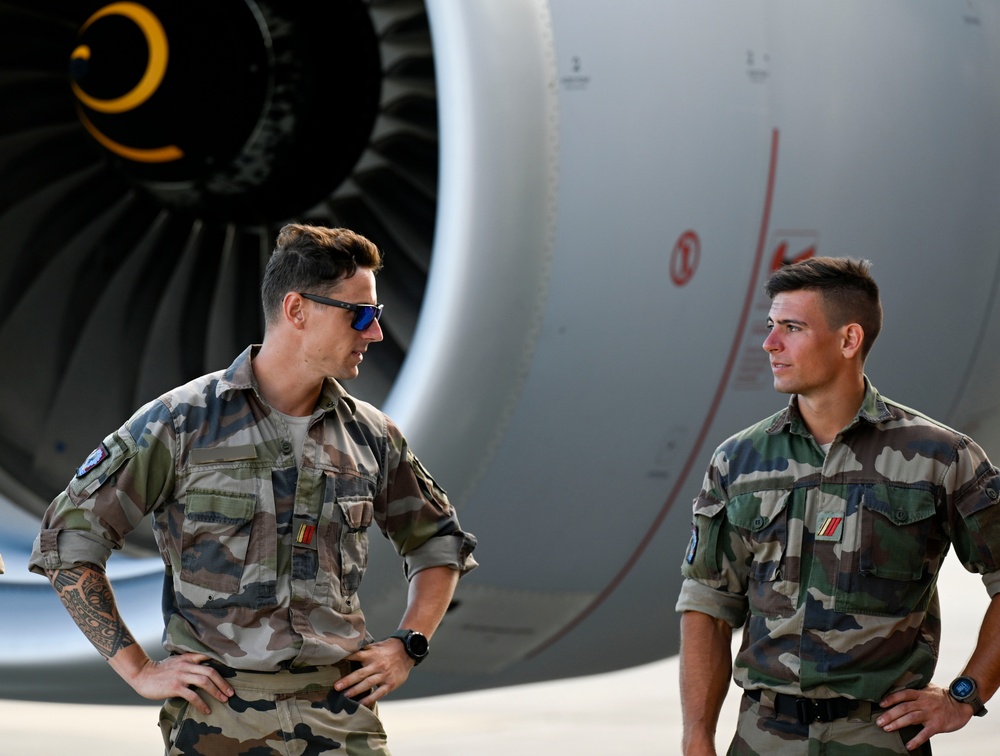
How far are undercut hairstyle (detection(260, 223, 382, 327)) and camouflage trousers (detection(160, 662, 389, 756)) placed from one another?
503 millimetres

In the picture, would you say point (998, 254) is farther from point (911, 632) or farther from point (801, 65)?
point (911, 632)

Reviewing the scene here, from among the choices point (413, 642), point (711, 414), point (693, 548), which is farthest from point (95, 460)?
point (711, 414)

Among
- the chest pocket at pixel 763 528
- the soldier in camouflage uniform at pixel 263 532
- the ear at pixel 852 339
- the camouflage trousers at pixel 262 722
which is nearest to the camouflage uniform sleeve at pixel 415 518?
the soldier in camouflage uniform at pixel 263 532

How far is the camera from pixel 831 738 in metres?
2.24

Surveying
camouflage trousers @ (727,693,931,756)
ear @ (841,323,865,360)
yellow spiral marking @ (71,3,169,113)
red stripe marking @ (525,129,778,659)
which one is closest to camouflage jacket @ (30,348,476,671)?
Answer: camouflage trousers @ (727,693,931,756)

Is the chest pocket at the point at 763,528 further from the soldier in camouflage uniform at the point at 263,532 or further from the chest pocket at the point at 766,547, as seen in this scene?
the soldier in camouflage uniform at the point at 263,532

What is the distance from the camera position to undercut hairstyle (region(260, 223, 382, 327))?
2268 millimetres

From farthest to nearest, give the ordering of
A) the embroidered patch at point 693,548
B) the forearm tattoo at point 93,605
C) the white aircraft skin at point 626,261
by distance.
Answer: the white aircraft skin at point 626,261
the embroidered patch at point 693,548
the forearm tattoo at point 93,605

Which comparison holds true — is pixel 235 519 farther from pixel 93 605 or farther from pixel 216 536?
pixel 93 605

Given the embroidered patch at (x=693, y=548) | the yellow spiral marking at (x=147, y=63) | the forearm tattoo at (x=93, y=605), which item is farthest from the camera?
the yellow spiral marking at (x=147, y=63)

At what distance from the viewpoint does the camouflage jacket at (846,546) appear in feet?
7.39

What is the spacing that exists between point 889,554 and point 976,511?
13 centimetres

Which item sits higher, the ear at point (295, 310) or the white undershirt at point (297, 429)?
the ear at point (295, 310)

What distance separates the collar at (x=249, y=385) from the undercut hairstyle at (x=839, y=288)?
0.63 m
